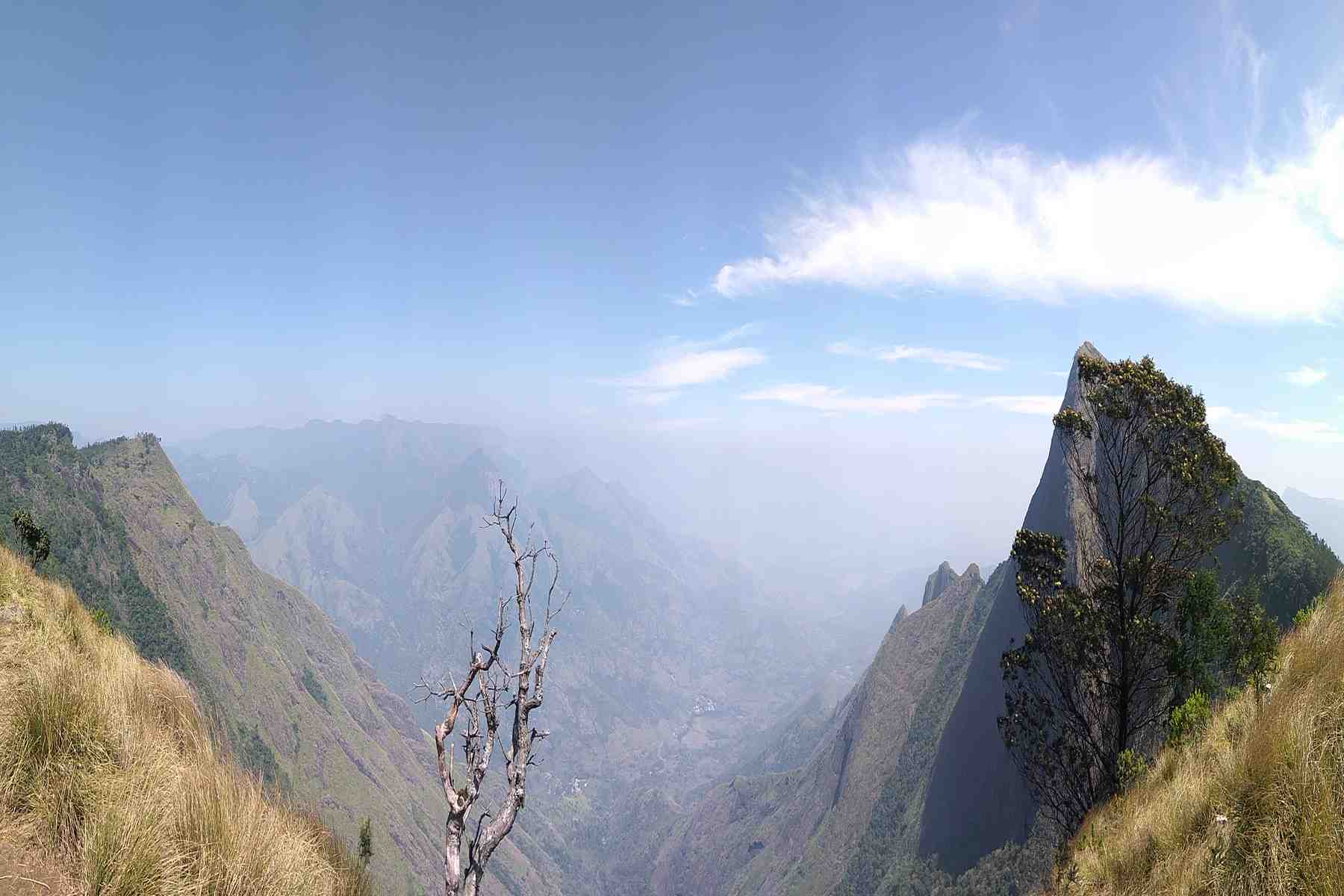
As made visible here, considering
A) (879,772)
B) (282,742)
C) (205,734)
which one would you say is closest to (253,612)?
(282,742)

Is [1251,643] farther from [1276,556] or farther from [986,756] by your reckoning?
[986,756]

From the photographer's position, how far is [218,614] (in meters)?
133

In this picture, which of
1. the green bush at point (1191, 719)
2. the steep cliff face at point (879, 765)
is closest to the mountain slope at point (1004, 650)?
the steep cliff face at point (879, 765)

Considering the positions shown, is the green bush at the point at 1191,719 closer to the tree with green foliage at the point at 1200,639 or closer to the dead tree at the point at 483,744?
the tree with green foliage at the point at 1200,639

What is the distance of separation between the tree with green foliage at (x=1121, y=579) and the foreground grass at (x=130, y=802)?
17903mm

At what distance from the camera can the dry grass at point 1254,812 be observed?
20.4ft

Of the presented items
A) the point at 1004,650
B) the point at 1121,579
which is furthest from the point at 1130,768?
the point at 1004,650

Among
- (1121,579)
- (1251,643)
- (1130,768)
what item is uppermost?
(1121,579)

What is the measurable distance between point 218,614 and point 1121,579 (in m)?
168

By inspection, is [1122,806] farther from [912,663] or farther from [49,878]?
[912,663]

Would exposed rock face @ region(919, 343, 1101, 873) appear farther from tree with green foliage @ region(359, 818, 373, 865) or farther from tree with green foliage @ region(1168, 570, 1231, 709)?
tree with green foliage @ region(359, 818, 373, 865)

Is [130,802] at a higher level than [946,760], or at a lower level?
higher

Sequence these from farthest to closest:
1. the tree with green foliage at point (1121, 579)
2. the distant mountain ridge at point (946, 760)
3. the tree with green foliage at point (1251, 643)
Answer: the distant mountain ridge at point (946, 760) < the tree with green foliage at point (1121, 579) < the tree with green foliage at point (1251, 643)

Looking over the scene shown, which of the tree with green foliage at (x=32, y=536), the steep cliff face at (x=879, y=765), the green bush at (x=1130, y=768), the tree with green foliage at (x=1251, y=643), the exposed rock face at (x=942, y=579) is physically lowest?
the steep cliff face at (x=879, y=765)
